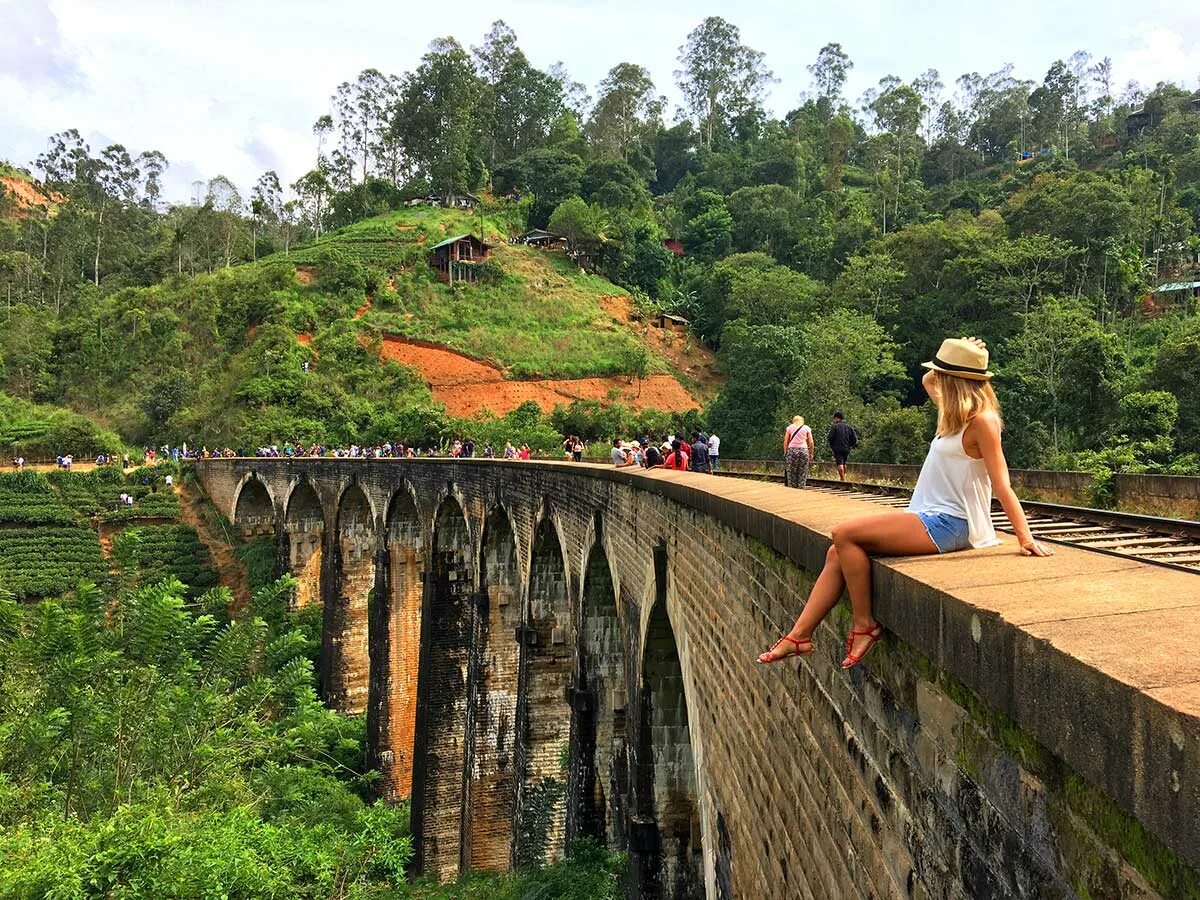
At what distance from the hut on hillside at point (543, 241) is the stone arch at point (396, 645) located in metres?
43.3

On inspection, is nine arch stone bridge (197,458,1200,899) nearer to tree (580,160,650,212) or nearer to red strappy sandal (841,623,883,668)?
red strappy sandal (841,623,883,668)

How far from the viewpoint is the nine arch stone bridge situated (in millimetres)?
1489

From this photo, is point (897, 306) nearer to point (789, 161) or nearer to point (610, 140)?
point (789, 161)

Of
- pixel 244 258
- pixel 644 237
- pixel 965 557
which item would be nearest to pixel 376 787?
pixel 965 557

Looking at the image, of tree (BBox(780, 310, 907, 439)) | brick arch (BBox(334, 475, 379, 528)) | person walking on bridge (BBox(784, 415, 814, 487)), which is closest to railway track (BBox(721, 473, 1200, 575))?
person walking on bridge (BBox(784, 415, 814, 487))

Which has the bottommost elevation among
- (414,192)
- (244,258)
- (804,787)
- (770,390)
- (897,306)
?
(804,787)

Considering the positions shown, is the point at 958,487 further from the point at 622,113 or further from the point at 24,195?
the point at 24,195

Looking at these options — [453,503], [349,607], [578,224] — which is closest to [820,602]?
[453,503]

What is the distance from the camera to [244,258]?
67.9m

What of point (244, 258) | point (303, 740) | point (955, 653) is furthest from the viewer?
point (244, 258)

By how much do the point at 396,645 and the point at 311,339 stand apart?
30.6m

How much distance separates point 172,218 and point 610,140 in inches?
1715

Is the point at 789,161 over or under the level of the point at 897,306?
over

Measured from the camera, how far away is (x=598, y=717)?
11375mm
